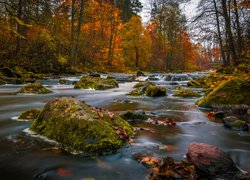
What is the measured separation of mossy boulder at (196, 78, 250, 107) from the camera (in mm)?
7441

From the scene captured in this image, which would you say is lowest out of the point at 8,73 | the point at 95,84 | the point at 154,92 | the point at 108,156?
the point at 108,156

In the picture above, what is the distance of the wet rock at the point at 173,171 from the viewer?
9.27ft

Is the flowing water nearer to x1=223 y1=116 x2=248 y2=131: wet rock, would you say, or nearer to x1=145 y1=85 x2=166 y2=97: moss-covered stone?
x1=223 y1=116 x2=248 y2=131: wet rock

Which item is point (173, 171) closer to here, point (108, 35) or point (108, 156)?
point (108, 156)

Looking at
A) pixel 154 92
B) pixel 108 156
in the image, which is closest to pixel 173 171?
pixel 108 156

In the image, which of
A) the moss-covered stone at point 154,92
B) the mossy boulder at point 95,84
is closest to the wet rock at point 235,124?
the moss-covered stone at point 154,92

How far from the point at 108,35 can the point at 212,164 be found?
36.4 m

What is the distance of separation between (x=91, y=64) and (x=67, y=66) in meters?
9.05

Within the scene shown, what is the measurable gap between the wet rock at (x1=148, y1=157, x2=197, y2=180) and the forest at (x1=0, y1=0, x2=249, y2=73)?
6731 millimetres

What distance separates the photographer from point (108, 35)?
125ft

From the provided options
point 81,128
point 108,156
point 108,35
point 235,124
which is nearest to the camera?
point 108,156

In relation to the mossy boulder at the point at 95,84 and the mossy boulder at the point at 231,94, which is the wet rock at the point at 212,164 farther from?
the mossy boulder at the point at 95,84

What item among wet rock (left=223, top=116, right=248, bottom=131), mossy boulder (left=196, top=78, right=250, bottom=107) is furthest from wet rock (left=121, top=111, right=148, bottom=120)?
mossy boulder (left=196, top=78, right=250, bottom=107)

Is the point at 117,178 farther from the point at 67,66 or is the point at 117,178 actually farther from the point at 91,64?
the point at 91,64
